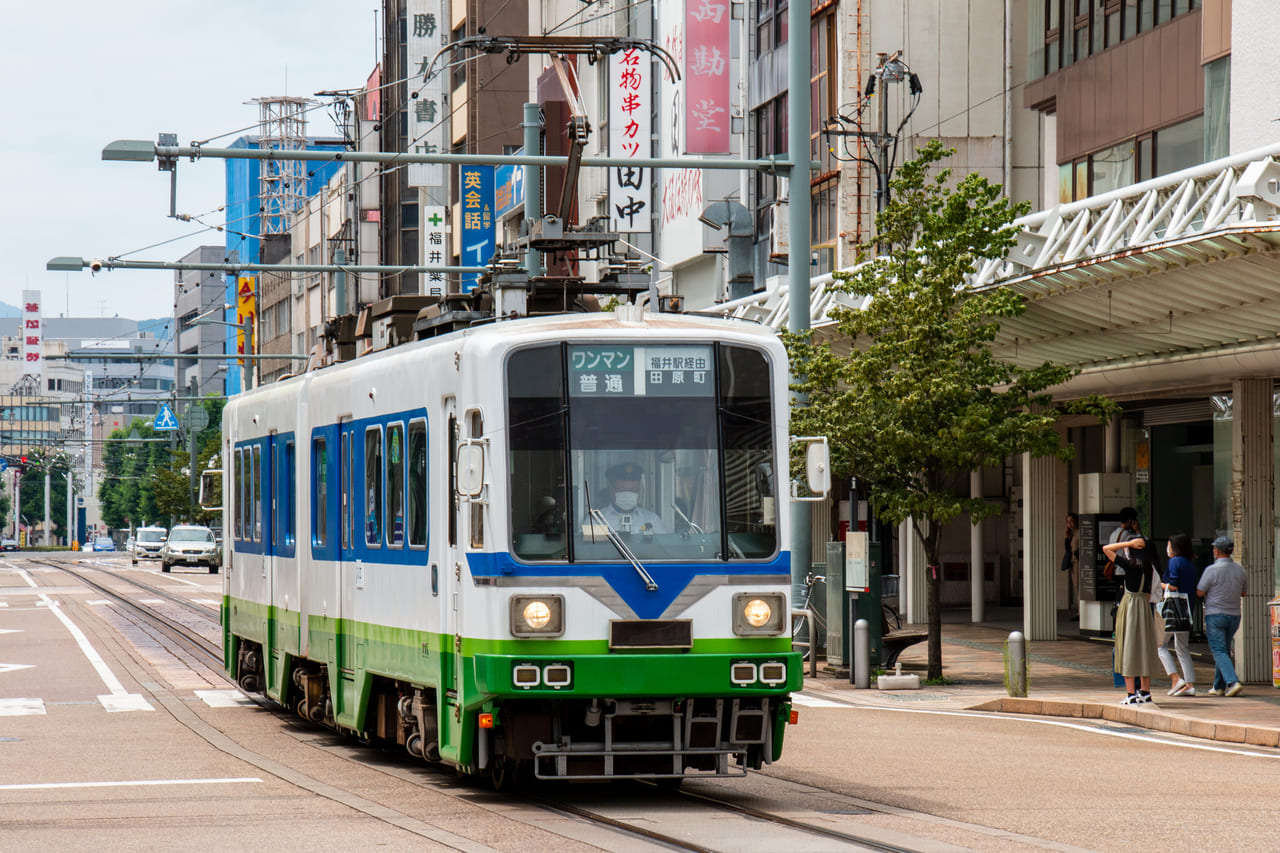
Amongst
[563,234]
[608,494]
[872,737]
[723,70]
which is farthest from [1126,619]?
[723,70]

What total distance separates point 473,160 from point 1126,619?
27.1 ft

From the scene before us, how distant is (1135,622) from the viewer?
61.0 ft

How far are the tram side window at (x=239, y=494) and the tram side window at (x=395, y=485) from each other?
6.18m

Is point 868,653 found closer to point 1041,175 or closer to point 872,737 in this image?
point 872,737

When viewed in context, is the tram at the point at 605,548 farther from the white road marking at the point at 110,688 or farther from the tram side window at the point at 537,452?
the white road marking at the point at 110,688

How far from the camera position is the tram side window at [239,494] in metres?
19.1

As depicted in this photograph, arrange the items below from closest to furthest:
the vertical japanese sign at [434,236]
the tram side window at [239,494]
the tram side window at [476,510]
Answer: the tram side window at [476,510]
the tram side window at [239,494]
the vertical japanese sign at [434,236]

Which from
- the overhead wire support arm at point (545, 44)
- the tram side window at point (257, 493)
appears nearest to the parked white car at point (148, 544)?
the overhead wire support arm at point (545, 44)

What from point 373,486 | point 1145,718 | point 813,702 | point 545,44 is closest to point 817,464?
point 373,486

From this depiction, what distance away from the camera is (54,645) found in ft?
92.6

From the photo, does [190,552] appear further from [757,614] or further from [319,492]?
[757,614]

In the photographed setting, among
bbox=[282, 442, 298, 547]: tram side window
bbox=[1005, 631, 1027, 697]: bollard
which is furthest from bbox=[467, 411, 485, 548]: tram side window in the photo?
bbox=[1005, 631, 1027, 697]: bollard

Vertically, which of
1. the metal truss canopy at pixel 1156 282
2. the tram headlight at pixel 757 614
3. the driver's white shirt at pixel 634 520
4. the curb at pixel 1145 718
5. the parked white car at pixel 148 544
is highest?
the metal truss canopy at pixel 1156 282

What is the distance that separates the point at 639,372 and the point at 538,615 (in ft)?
5.17
